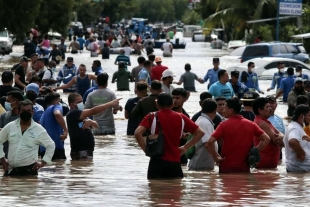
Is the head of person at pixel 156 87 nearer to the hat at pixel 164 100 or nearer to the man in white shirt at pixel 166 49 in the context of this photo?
the hat at pixel 164 100

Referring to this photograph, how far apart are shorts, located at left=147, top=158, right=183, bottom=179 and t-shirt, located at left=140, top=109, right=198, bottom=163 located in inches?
3.3

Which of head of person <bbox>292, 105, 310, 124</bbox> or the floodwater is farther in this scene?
head of person <bbox>292, 105, 310, 124</bbox>

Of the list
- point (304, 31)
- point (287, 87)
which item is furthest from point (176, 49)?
point (287, 87)

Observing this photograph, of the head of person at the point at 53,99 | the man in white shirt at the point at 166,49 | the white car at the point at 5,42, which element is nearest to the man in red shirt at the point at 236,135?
the head of person at the point at 53,99

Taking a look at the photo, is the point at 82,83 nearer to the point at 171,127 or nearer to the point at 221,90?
the point at 221,90

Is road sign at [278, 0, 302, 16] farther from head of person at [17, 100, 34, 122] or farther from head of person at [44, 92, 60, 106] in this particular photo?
head of person at [17, 100, 34, 122]

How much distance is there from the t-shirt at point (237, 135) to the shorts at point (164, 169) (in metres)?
0.74

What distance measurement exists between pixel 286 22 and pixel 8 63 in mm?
23394

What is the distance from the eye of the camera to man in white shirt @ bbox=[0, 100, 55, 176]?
12.4 meters

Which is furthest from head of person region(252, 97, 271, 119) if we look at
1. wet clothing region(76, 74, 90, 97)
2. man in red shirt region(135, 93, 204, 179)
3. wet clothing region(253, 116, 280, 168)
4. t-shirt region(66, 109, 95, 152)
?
wet clothing region(76, 74, 90, 97)

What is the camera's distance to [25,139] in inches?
487

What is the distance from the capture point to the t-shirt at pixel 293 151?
43.6 feet

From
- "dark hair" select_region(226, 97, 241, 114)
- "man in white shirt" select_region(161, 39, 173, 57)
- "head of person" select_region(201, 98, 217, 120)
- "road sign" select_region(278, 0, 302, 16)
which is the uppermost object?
"road sign" select_region(278, 0, 302, 16)

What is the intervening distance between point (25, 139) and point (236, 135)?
256 centimetres
